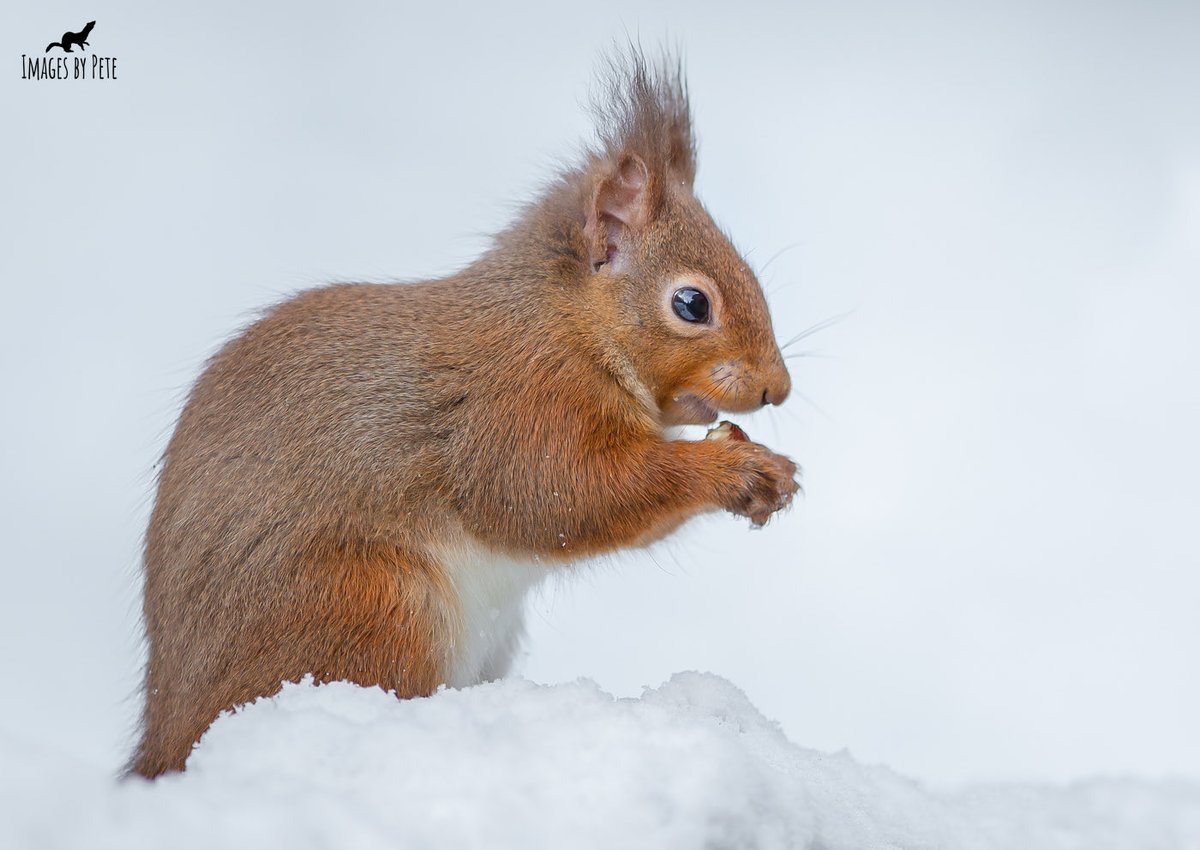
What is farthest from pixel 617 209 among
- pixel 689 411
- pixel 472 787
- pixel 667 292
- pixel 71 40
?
pixel 71 40

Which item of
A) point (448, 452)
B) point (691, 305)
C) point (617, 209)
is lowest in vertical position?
point (448, 452)

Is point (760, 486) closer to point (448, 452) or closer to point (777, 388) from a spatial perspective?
point (777, 388)

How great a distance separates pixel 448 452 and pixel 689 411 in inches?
17.0

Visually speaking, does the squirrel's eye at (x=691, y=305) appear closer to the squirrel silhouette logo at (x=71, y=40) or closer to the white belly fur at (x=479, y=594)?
the white belly fur at (x=479, y=594)

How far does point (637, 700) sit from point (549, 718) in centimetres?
31

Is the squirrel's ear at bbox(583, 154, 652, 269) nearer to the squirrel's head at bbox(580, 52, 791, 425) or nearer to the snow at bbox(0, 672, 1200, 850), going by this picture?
the squirrel's head at bbox(580, 52, 791, 425)

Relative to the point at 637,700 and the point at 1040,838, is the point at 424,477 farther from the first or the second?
the point at 1040,838

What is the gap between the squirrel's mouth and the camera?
2.22 meters

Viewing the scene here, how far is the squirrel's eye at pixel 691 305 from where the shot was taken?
220 centimetres

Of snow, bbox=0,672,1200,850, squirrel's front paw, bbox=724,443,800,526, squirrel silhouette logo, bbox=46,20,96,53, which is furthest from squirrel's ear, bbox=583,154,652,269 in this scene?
squirrel silhouette logo, bbox=46,20,96,53

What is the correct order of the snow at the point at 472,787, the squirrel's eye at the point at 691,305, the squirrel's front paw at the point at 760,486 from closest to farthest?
the snow at the point at 472,787 < the squirrel's front paw at the point at 760,486 < the squirrel's eye at the point at 691,305

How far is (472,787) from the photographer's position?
1.48 meters

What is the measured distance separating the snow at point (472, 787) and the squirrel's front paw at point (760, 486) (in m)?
0.36

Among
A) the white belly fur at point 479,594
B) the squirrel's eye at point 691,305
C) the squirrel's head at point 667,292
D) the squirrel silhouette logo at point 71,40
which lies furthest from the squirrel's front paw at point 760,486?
the squirrel silhouette logo at point 71,40
